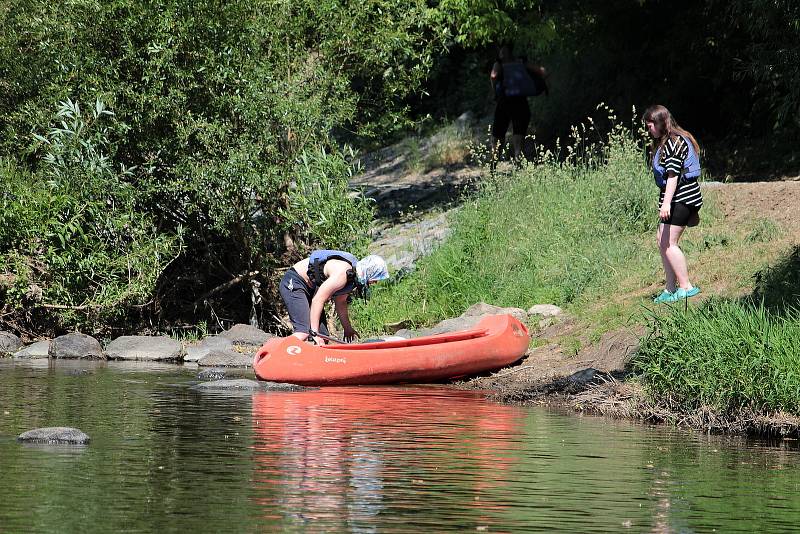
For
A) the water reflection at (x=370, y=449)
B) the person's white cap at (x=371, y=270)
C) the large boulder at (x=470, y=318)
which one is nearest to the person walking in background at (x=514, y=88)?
the large boulder at (x=470, y=318)

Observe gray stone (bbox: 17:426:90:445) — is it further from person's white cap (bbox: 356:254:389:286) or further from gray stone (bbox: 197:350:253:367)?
gray stone (bbox: 197:350:253:367)

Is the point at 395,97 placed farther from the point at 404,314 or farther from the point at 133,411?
the point at 133,411

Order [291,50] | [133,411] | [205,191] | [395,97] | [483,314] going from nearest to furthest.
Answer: [133,411] < [483,314] < [205,191] < [291,50] < [395,97]

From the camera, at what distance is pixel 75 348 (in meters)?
17.2

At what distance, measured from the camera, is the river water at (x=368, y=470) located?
283 inches

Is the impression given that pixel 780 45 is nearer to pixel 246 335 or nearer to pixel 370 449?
pixel 370 449

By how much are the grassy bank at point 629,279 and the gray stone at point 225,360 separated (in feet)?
7.55

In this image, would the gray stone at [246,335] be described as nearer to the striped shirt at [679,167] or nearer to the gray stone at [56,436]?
the striped shirt at [679,167]

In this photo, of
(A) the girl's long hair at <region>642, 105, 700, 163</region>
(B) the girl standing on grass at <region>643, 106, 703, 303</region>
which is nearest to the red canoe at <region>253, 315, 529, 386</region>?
(B) the girl standing on grass at <region>643, 106, 703, 303</region>

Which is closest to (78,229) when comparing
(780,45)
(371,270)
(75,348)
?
(75,348)

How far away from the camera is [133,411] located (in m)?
11.6

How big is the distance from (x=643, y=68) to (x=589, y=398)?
1343 centimetres

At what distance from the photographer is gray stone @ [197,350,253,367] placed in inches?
655

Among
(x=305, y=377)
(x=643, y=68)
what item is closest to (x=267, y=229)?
(x=305, y=377)
